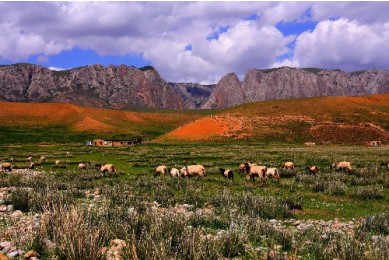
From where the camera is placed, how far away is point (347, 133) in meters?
83.6

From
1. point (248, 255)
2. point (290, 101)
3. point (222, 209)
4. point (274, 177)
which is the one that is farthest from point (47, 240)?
point (290, 101)

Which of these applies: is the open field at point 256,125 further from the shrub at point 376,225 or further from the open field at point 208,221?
the shrub at point 376,225

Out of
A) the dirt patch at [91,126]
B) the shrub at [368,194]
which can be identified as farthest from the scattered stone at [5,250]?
the dirt patch at [91,126]

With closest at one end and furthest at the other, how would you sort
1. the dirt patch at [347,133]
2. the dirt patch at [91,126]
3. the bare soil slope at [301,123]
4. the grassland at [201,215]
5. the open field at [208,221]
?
the open field at [208,221] < the grassland at [201,215] < the dirt patch at [347,133] < the bare soil slope at [301,123] < the dirt patch at [91,126]

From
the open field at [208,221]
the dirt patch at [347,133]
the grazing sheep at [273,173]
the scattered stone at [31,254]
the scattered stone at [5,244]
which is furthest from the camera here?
the dirt patch at [347,133]

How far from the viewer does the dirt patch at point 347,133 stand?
80250 millimetres

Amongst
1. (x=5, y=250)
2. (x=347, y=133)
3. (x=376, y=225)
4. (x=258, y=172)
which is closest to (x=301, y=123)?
(x=347, y=133)

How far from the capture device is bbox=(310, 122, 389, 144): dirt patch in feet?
263

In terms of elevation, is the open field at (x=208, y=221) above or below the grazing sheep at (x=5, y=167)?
above

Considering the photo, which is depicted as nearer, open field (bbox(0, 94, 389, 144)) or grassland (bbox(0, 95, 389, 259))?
grassland (bbox(0, 95, 389, 259))

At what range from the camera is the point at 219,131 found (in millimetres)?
88250

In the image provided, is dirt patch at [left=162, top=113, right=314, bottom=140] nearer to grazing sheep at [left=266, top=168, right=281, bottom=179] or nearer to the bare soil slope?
the bare soil slope

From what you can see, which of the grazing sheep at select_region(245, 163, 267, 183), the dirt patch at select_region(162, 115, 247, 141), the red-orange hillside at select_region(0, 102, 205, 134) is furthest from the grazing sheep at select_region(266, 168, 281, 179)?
the red-orange hillside at select_region(0, 102, 205, 134)

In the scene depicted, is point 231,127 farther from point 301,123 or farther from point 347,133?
point 347,133
